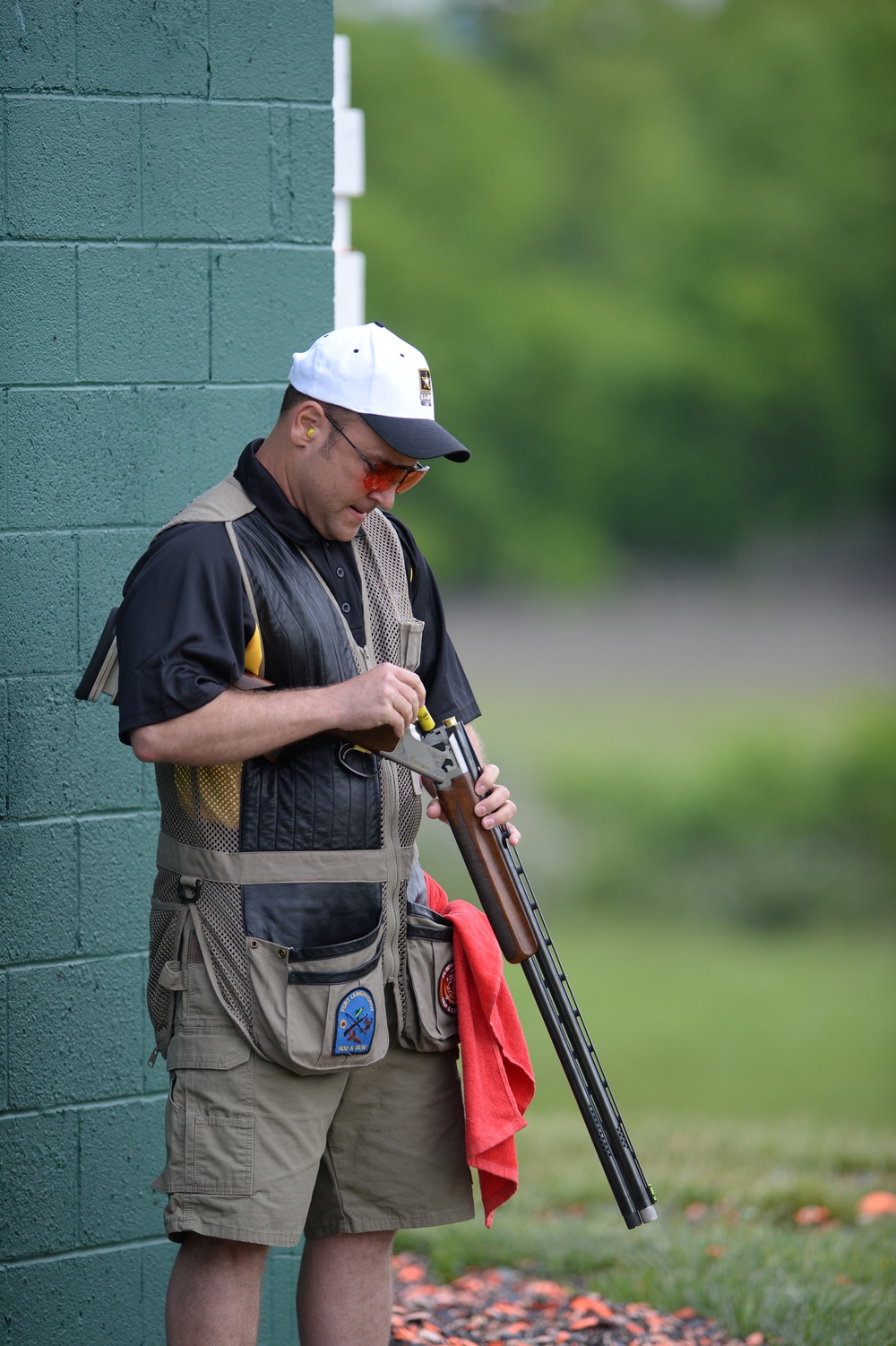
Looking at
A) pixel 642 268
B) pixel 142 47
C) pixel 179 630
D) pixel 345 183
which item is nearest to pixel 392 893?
pixel 179 630

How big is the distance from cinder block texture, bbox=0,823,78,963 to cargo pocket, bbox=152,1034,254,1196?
80 cm

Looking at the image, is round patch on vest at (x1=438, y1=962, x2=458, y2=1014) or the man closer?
the man

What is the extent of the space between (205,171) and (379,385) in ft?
3.33

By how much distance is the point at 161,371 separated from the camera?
3.13 m

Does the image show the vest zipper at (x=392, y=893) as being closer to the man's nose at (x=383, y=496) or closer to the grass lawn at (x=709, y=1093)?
the man's nose at (x=383, y=496)

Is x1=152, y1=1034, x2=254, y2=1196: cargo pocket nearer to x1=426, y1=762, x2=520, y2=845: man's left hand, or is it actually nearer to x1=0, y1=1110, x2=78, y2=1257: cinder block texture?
x1=426, y1=762, x2=520, y2=845: man's left hand

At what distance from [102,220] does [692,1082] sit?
28.7 feet

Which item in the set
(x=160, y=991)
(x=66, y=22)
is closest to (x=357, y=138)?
(x=66, y=22)

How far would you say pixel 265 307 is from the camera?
127 inches

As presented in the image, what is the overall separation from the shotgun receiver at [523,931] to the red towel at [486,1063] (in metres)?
0.05

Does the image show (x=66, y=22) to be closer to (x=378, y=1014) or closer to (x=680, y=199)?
(x=378, y=1014)

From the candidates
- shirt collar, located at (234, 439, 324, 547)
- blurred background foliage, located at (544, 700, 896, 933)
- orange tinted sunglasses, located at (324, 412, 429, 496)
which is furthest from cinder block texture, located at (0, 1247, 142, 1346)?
blurred background foliage, located at (544, 700, 896, 933)

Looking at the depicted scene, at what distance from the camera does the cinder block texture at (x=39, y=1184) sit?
305 cm

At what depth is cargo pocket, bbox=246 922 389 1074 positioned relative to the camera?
7.70 feet
